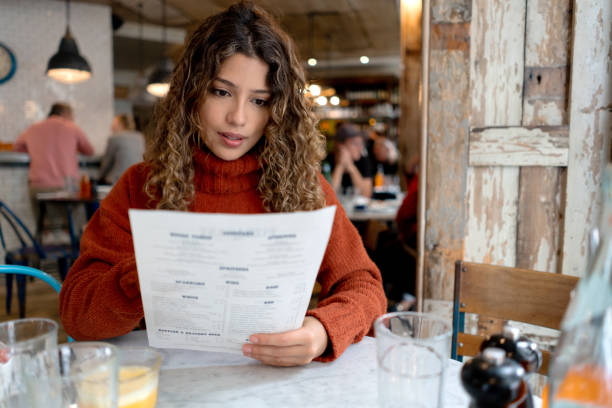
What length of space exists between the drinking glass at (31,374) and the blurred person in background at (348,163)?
3.72m

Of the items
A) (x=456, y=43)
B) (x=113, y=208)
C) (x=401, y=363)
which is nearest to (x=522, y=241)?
(x=456, y=43)

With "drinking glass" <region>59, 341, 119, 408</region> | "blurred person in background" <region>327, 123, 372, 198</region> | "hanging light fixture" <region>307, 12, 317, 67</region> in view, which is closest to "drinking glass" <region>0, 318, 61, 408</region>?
"drinking glass" <region>59, 341, 119, 408</region>

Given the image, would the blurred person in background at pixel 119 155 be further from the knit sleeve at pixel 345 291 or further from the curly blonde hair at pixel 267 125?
the knit sleeve at pixel 345 291

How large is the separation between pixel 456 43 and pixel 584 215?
74 cm

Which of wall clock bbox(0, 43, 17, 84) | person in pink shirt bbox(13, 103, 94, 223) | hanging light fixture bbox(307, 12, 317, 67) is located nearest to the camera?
person in pink shirt bbox(13, 103, 94, 223)

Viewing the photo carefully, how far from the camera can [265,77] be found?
3.48 feet

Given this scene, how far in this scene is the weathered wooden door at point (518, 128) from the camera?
5.04 ft

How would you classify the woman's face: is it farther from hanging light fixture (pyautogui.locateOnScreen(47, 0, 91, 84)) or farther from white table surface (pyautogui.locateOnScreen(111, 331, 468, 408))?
hanging light fixture (pyautogui.locateOnScreen(47, 0, 91, 84))

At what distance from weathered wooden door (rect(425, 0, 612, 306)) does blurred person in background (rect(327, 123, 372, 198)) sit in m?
2.56

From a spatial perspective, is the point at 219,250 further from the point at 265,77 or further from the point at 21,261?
the point at 21,261

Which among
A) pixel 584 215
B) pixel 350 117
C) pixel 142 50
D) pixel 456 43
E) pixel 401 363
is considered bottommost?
pixel 401 363

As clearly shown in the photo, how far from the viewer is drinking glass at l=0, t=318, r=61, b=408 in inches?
22.1

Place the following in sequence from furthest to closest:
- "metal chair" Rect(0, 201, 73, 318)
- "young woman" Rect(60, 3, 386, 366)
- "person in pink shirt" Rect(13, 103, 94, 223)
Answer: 1. "person in pink shirt" Rect(13, 103, 94, 223)
2. "metal chair" Rect(0, 201, 73, 318)
3. "young woman" Rect(60, 3, 386, 366)

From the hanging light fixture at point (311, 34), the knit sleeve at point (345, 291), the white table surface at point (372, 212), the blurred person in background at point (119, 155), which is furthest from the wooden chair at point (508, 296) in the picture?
the hanging light fixture at point (311, 34)
